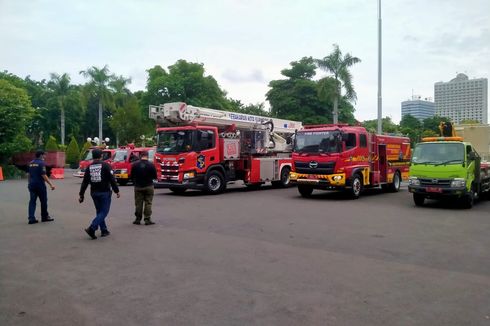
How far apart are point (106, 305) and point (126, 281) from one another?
891 millimetres

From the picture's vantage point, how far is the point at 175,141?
1689cm

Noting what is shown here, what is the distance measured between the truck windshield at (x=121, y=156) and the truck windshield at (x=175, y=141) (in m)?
6.77

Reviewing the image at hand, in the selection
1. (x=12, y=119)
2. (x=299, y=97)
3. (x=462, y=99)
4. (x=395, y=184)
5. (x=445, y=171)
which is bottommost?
(x=395, y=184)

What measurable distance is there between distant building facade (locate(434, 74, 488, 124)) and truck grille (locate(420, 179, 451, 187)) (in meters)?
61.1

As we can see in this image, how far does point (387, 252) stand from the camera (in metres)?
7.63

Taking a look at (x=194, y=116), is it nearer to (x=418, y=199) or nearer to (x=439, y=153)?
(x=418, y=199)

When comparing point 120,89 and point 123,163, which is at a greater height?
point 120,89

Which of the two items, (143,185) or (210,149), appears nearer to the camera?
(143,185)

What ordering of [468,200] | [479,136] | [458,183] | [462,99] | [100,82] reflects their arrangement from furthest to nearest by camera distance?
1. [462,99]
2. [100,82]
3. [479,136]
4. [468,200]
5. [458,183]

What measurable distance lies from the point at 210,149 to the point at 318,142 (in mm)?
4261

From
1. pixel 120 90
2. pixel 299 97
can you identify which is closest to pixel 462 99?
pixel 299 97

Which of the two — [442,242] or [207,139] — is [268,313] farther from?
[207,139]

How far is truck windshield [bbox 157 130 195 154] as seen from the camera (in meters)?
16.7

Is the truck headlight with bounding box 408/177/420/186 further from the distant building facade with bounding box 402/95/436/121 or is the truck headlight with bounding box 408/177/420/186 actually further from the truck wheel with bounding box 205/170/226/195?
the distant building facade with bounding box 402/95/436/121
